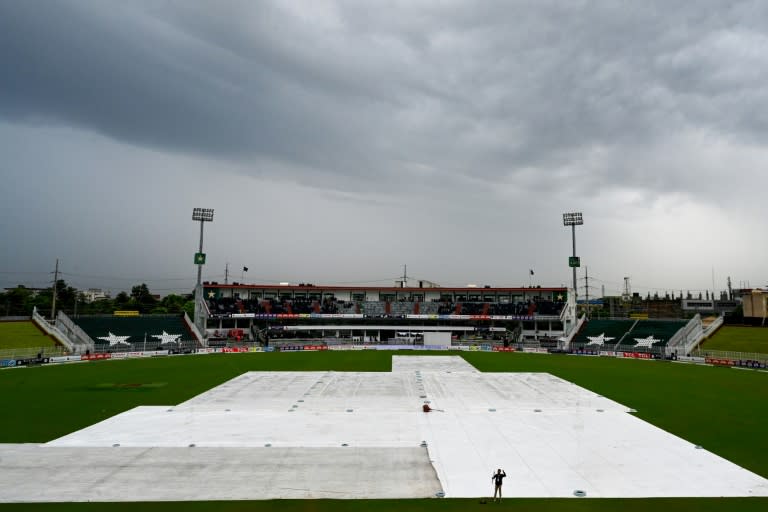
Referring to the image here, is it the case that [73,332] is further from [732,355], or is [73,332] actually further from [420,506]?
[732,355]

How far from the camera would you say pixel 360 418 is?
26.0m

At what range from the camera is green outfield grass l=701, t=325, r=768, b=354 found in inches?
2258

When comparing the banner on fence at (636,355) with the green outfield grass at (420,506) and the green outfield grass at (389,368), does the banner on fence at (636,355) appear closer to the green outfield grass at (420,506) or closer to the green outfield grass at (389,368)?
the green outfield grass at (389,368)

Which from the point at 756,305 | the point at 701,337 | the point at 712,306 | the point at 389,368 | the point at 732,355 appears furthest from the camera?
the point at 712,306

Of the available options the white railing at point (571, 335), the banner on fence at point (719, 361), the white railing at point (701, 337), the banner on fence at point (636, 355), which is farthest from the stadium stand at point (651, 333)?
the banner on fence at point (719, 361)

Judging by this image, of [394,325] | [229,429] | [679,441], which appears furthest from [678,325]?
[229,429]

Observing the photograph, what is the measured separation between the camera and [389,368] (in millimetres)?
49281

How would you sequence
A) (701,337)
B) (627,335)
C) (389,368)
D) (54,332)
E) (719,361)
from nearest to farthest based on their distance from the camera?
1. (389,368)
2. (719,361)
3. (54,332)
4. (701,337)
5. (627,335)

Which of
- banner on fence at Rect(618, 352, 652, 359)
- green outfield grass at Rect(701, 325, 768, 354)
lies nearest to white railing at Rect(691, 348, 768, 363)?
green outfield grass at Rect(701, 325, 768, 354)

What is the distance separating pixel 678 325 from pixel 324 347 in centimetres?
5675

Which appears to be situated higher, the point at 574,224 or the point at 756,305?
the point at 574,224

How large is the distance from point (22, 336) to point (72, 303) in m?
79.0

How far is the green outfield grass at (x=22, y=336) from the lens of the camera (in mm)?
55656

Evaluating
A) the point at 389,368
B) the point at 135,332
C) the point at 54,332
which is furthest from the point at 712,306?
the point at 54,332
